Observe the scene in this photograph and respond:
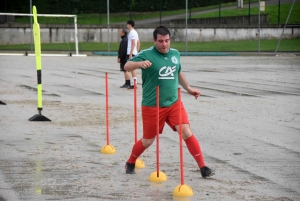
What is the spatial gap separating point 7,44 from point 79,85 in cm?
2387

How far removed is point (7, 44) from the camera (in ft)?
142

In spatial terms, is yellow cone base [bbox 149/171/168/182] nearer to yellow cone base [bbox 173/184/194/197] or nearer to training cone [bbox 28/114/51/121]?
yellow cone base [bbox 173/184/194/197]

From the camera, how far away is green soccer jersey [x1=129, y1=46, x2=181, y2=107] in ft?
26.6

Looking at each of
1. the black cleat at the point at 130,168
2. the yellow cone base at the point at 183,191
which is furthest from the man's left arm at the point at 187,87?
the yellow cone base at the point at 183,191

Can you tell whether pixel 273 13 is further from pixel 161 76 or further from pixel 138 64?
pixel 138 64

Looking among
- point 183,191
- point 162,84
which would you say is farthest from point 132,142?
point 183,191

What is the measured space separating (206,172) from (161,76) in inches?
46.6

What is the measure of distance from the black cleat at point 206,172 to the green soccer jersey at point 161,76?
82 centimetres

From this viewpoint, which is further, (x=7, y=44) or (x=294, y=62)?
(x=7, y=44)

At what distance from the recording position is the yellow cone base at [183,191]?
741 centimetres

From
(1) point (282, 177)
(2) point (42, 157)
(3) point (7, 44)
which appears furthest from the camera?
(3) point (7, 44)

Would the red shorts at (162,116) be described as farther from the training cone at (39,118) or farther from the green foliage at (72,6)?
the green foliage at (72,6)

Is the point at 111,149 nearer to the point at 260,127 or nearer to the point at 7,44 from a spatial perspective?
the point at 260,127

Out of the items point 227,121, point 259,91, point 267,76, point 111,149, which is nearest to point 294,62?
point 267,76
